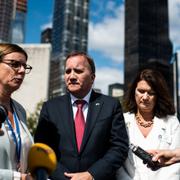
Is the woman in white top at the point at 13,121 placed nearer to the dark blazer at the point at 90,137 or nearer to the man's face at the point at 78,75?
the dark blazer at the point at 90,137

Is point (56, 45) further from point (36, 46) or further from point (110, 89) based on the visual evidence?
point (36, 46)

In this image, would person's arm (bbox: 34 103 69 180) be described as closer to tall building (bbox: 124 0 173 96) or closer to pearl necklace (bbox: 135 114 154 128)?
pearl necklace (bbox: 135 114 154 128)

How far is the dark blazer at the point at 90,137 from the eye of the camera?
3568 mm

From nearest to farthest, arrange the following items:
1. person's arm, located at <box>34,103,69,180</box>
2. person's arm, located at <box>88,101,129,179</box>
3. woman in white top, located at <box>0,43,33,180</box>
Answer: woman in white top, located at <box>0,43,33,180</box>, person's arm, located at <box>88,101,129,179</box>, person's arm, located at <box>34,103,69,180</box>

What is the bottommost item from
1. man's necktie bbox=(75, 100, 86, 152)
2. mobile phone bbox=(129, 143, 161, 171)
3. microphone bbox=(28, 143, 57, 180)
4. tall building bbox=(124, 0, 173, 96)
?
mobile phone bbox=(129, 143, 161, 171)

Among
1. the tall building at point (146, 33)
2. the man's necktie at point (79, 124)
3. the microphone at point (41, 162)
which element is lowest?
the microphone at point (41, 162)

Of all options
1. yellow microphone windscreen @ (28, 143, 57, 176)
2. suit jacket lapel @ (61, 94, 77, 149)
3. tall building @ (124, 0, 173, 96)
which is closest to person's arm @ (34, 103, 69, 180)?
suit jacket lapel @ (61, 94, 77, 149)

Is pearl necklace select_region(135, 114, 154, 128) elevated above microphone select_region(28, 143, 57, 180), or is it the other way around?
pearl necklace select_region(135, 114, 154, 128)

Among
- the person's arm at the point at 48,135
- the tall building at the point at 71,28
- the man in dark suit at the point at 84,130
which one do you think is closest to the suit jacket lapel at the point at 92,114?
the man in dark suit at the point at 84,130

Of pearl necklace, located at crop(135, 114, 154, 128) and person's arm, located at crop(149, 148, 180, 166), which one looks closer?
person's arm, located at crop(149, 148, 180, 166)

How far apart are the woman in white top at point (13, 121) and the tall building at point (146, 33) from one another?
12126 cm

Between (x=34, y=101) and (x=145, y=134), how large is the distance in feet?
126

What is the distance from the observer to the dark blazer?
11.7 feet

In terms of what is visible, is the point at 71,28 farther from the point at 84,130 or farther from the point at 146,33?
the point at 84,130
